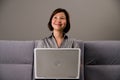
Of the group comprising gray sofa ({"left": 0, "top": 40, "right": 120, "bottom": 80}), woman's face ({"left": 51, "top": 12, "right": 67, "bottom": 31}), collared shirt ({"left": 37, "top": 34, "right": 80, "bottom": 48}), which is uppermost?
woman's face ({"left": 51, "top": 12, "right": 67, "bottom": 31})

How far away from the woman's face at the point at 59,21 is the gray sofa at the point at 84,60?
1.16 ft

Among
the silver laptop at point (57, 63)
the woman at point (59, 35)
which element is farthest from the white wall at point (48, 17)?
the silver laptop at point (57, 63)

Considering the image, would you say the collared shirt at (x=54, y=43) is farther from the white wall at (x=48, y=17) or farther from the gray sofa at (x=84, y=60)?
the white wall at (x=48, y=17)

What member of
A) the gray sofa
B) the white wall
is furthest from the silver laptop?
the white wall

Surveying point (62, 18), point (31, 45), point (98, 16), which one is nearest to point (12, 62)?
point (31, 45)

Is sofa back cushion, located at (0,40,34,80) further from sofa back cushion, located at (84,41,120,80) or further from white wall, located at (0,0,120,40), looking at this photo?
sofa back cushion, located at (84,41,120,80)

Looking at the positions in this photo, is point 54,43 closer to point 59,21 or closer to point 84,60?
point 59,21

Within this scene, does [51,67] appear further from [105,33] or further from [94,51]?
[105,33]

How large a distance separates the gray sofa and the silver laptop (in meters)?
0.66

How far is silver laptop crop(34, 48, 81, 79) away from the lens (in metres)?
1.58

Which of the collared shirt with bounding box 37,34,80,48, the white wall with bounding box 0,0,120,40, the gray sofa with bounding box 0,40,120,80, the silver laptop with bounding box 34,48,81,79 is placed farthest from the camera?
the white wall with bounding box 0,0,120,40

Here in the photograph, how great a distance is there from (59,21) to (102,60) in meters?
0.73

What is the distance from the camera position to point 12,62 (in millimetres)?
2295

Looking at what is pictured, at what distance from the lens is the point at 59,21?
2043mm
